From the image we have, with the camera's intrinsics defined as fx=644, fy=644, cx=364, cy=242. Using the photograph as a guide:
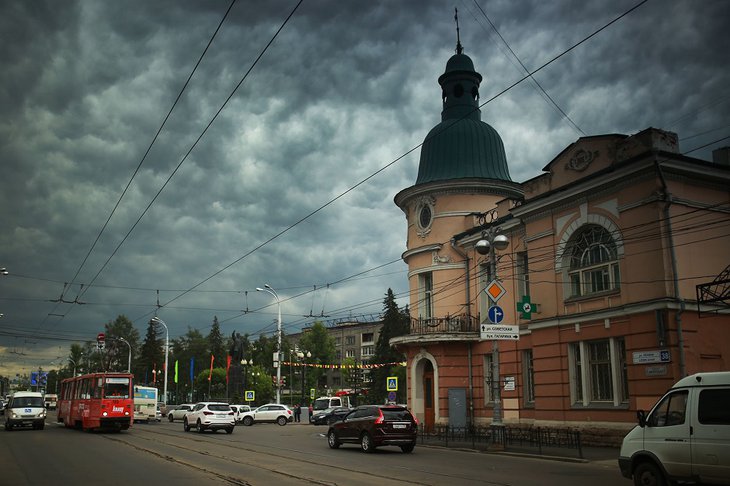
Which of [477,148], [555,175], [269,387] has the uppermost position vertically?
[477,148]

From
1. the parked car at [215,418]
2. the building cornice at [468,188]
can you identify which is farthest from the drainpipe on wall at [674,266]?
the parked car at [215,418]

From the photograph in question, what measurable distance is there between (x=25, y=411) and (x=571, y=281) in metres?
28.3

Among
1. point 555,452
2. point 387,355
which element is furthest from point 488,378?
point 387,355

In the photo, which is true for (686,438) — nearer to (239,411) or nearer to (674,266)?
(674,266)

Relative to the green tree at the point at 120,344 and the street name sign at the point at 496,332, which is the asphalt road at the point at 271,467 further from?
the green tree at the point at 120,344

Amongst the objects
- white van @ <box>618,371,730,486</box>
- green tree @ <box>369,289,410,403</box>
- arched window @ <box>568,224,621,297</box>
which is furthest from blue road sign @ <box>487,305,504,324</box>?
green tree @ <box>369,289,410,403</box>

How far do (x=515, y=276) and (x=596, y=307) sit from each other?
5.85 m

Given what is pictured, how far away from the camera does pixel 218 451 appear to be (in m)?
20.9

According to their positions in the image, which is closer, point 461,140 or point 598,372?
point 598,372

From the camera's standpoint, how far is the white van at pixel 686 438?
34.3 feet

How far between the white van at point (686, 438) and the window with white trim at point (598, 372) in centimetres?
1117

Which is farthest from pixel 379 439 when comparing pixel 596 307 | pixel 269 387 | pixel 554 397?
pixel 269 387

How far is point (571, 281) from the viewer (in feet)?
82.3

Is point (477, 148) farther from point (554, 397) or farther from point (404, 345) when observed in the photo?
point (554, 397)
